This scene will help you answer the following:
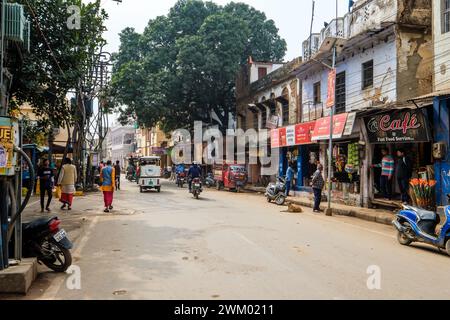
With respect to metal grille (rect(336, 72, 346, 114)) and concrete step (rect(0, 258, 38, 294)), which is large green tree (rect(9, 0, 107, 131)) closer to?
concrete step (rect(0, 258, 38, 294))

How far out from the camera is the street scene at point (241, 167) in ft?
20.1

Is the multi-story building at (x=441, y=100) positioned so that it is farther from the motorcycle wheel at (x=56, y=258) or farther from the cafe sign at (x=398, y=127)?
the motorcycle wheel at (x=56, y=258)

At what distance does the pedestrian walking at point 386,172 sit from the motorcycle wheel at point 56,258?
12.8 metres

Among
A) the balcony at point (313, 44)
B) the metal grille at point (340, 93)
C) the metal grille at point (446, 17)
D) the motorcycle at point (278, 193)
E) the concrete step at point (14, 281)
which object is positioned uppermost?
the balcony at point (313, 44)

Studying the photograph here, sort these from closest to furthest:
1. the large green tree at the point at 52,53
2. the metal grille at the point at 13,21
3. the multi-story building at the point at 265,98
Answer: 1. the metal grille at the point at 13,21
2. the large green tree at the point at 52,53
3. the multi-story building at the point at 265,98

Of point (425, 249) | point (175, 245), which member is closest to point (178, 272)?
point (175, 245)

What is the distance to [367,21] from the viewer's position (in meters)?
18.6

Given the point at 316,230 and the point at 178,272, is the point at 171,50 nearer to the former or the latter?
the point at 316,230

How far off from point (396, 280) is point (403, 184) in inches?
385

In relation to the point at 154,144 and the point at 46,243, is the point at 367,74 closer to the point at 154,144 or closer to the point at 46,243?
the point at 46,243

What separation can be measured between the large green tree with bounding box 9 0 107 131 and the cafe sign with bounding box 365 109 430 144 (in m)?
10.3

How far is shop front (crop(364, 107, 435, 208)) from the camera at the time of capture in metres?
14.0

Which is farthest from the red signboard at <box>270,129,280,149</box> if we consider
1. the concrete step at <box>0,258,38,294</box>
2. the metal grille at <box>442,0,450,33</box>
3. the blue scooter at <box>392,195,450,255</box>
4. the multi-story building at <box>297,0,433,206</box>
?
the concrete step at <box>0,258,38,294</box>

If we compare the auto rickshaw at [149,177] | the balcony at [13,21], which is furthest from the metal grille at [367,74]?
the balcony at [13,21]
